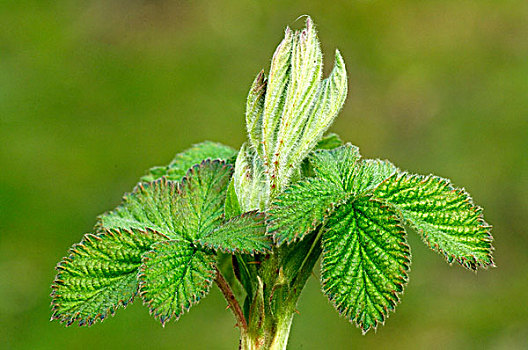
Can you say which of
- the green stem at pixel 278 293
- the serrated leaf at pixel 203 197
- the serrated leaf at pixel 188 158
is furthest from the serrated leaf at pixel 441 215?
the serrated leaf at pixel 188 158

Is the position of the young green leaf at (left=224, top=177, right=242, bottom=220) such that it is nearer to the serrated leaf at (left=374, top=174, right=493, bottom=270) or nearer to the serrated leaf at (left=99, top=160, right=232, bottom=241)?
the serrated leaf at (left=99, top=160, right=232, bottom=241)

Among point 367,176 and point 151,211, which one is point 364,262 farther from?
point 151,211

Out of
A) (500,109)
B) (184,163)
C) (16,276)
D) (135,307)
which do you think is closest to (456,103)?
(500,109)

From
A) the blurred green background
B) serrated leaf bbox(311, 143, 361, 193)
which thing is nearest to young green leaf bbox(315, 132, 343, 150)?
serrated leaf bbox(311, 143, 361, 193)

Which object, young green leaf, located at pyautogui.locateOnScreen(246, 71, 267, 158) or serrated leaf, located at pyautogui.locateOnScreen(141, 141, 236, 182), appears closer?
young green leaf, located at pyautogui.locateOnScreen(246, 71, 267, 158)

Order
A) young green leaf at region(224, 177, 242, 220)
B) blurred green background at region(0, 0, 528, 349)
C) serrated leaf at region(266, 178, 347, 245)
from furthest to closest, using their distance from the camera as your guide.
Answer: blurred green background at region(0, 0, 528, 349)
young green leaf at region(224, 177, 242, 220)
serrated leaf at region(266, 178, 347, 245)

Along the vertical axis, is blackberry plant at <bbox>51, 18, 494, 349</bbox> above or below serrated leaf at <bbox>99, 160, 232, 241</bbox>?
below

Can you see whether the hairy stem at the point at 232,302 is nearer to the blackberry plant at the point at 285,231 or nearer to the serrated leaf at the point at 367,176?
the blackberry plant at the point at 285,231
